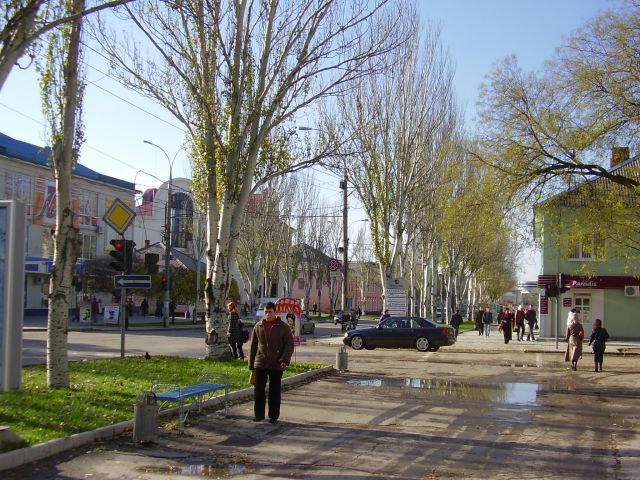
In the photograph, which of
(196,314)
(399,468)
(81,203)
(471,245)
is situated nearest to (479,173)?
(399,468)

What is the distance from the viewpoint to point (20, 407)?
30.6ft

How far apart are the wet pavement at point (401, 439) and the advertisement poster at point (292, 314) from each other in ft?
8.30

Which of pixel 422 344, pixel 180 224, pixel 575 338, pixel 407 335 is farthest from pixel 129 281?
pixel 180 224

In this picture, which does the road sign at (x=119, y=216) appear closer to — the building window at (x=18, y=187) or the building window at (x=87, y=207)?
the building window at (x=18, y=187)

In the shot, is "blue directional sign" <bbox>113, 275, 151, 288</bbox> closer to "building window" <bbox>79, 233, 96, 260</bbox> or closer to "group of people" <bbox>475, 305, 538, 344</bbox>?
"group of people" <bbox>475, 305, 538, 344</bbox>

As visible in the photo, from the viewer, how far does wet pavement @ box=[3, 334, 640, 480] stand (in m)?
7.23

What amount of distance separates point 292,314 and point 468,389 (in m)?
5.46

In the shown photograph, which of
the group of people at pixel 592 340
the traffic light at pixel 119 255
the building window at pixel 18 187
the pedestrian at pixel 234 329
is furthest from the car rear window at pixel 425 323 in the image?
the building window at pixel 18 187

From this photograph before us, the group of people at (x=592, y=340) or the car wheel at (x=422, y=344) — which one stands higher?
the group of people at (x=592, y=340)

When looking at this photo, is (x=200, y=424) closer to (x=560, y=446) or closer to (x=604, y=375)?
(x=560, y=446)

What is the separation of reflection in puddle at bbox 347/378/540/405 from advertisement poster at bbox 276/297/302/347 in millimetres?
2621

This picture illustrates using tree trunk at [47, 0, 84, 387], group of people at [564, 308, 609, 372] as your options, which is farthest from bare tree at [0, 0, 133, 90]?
group of people at [564, 308, 609, 372]

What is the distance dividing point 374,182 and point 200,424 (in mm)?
23707

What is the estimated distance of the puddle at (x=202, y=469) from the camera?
275 inches
